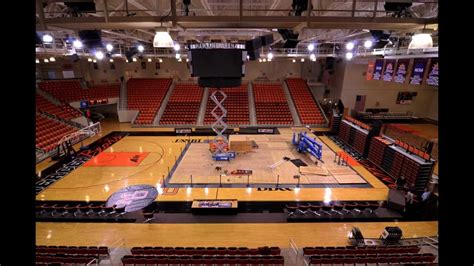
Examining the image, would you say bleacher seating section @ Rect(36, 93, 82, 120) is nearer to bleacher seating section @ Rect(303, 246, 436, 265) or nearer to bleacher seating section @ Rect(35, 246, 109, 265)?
bleacher seating section @ Rect(35, 246, 109, 265)

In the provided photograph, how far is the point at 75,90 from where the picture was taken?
22141 millimetres

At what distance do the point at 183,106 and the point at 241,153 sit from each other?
1031cm

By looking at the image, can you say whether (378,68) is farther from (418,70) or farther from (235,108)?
(235,108)

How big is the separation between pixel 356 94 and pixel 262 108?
335 inches

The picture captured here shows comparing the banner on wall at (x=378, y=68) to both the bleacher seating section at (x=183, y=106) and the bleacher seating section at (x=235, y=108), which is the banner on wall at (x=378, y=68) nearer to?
the bleacher seating section at (x=235, y=108)

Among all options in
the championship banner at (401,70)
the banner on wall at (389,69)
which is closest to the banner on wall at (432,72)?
the championship banner at (401,70)

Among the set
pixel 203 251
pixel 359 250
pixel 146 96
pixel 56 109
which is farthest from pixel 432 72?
pixel 56 109

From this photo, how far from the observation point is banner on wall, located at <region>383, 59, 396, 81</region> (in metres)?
13.9

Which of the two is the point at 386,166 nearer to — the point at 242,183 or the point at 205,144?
the point at 242,183

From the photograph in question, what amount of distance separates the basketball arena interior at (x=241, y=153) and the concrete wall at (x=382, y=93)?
108 millimetres

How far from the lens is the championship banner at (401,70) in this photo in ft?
42.0

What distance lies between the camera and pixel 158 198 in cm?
973

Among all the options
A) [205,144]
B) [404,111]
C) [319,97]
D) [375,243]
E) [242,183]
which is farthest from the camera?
[319,97]
